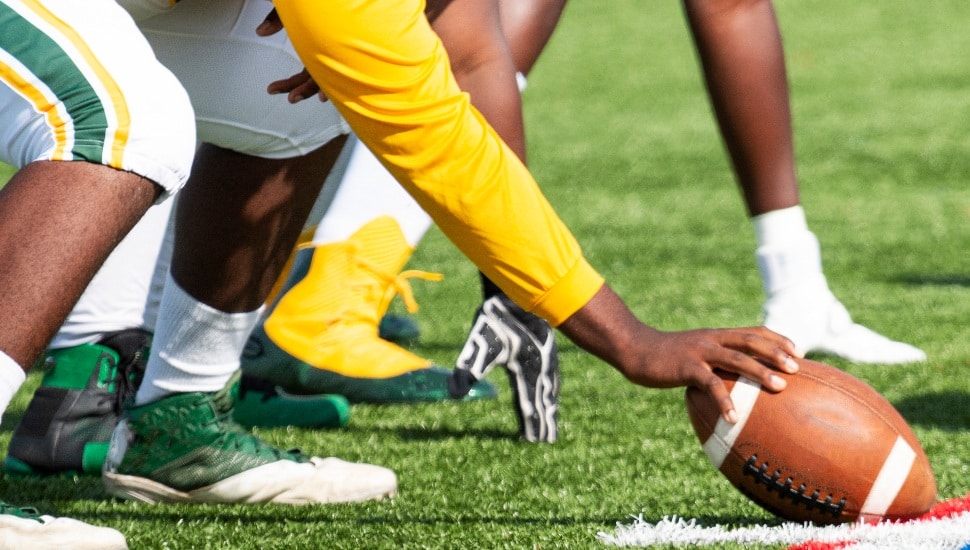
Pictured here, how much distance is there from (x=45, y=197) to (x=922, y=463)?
1.12 metres

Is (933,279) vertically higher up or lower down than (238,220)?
lower down

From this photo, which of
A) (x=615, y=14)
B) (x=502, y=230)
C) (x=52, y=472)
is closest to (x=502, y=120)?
(x=502, y=230)

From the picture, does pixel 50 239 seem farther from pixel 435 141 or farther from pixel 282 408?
pixel 282 408

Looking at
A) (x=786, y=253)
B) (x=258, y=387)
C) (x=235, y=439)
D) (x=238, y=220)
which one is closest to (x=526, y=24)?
(x=786, y=253)

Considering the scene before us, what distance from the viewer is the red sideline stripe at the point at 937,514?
5.72 ft

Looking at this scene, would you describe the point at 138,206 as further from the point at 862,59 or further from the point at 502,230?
the point at 862,59

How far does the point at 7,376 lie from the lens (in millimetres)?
1477

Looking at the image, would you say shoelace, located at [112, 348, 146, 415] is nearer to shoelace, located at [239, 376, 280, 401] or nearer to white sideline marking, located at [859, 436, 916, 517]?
shoelace, located at [239, 376, 280, 401]

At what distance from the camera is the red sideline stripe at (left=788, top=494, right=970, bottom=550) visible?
174 cm

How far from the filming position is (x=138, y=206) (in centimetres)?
156

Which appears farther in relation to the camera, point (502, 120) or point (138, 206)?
point (502, 120)

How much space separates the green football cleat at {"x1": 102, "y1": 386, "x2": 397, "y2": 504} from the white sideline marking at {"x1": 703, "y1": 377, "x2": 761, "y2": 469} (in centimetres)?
59

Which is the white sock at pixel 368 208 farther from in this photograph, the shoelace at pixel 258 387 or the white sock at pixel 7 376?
the white sock at pixel 7 376

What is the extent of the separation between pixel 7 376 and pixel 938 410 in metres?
1.83
